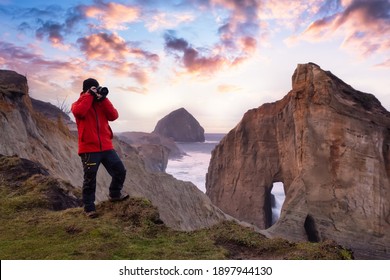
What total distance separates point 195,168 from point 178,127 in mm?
40028

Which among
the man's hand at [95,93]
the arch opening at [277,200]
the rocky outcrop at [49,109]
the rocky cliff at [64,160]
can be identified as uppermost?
the rocky outcrop at [49,109]

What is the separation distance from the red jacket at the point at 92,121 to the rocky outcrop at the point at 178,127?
11162 centimetres

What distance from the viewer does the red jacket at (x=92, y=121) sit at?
6.48m

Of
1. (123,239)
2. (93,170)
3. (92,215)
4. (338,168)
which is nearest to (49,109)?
(338,168)

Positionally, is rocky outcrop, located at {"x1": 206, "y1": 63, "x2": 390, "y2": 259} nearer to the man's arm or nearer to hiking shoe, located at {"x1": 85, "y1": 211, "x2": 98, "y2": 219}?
hiking shoe, located at {"x1": 85, "y1": 211, "x2": 98, "y2": 219}

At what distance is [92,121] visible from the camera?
6.69 meters

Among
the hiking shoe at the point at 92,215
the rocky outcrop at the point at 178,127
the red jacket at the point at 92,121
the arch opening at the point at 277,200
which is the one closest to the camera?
the red jacket at the point at 92,121

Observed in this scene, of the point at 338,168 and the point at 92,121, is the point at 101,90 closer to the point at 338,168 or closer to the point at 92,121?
the point at 92,121

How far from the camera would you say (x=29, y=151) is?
1673cm

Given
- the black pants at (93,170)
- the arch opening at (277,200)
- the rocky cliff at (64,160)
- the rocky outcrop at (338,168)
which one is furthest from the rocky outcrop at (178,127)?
the black pants at (93,170)

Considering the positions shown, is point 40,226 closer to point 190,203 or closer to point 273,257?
point 273,257

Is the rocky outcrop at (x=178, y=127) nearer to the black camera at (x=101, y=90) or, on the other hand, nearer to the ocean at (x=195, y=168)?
the ocean at (x=195, y=168)

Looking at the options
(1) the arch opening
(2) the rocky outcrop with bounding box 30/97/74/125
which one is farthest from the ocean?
(2) the rocky outcrop with bounding box 30/97/74/125

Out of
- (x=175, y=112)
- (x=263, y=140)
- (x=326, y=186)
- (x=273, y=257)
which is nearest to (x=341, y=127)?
(x=326, y=186)
